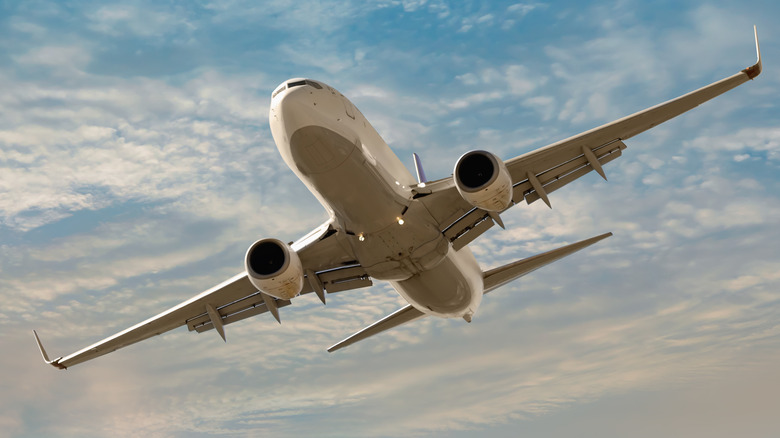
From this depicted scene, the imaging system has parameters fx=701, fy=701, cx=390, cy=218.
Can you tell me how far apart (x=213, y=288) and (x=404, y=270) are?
683 centimetres

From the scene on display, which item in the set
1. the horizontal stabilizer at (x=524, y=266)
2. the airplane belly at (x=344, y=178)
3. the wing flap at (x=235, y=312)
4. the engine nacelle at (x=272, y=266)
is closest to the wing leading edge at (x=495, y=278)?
the horizontal stabilizer at (x=524, y=266)

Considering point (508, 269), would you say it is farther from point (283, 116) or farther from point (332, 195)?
point (283, 116)

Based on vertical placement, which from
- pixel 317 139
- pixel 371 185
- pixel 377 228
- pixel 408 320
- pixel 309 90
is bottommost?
pixel 408 320

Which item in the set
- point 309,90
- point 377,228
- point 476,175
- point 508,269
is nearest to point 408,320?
point 508,269

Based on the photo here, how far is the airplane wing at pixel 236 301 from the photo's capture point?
21.8m

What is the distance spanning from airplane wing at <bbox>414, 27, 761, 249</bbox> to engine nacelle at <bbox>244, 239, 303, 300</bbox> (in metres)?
4.04

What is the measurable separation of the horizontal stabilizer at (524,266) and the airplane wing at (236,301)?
5.36 meters

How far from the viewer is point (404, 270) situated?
2088cm

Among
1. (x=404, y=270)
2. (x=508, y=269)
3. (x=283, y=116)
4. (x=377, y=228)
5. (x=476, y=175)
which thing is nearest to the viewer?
(x=283, y=116)

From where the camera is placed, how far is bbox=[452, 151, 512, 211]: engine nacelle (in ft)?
57.8

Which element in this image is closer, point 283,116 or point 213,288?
point 283,116

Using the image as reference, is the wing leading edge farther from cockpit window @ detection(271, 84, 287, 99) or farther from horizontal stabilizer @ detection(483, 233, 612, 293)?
cockpit window @ detection(271, 84, 287, 99)

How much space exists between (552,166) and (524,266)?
583cm

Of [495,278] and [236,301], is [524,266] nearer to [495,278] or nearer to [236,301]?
[495,278]
